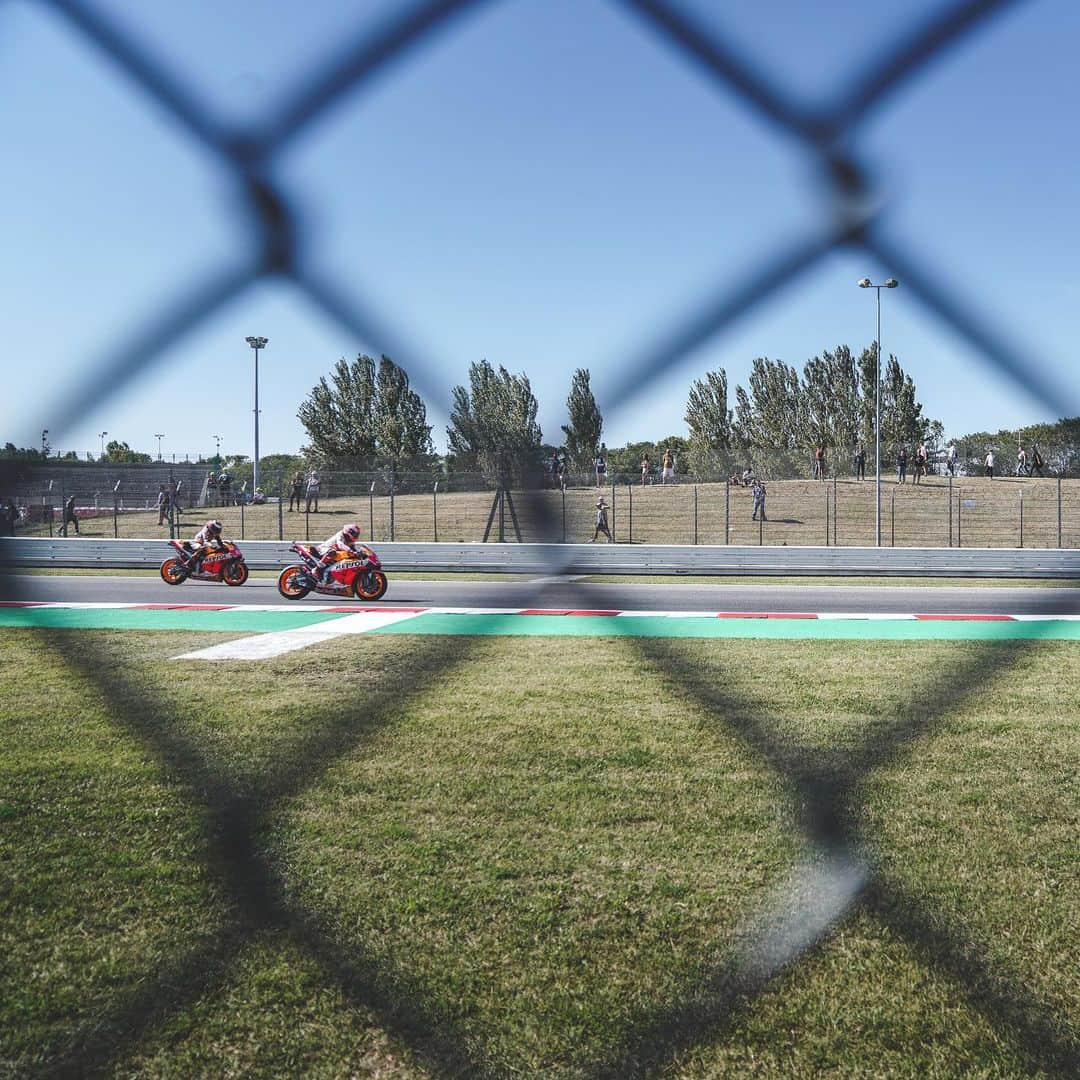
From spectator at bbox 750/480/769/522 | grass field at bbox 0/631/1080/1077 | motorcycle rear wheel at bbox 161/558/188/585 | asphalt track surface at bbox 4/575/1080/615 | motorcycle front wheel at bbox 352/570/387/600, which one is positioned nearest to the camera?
grass field at bbox 0/631/1080/1077

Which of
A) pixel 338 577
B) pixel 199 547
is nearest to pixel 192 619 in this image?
pixel 338 577

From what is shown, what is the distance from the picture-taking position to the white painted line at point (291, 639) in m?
8.03

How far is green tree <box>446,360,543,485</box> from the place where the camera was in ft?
3.34

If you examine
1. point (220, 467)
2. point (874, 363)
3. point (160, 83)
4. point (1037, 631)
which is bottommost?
→ point (1037, 631)

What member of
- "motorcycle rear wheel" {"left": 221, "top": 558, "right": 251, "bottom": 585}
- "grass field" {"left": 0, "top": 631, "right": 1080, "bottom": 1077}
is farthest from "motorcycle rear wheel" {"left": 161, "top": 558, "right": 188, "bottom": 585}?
"grass field" {"left": 0, "top": 631, "right": 1080, "bottom": 1077}

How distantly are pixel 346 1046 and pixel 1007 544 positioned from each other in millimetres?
27160

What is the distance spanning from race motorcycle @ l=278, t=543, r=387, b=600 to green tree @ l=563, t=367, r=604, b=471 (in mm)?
12426

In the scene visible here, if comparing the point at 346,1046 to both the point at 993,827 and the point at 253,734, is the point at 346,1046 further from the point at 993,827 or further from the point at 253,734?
the point at 253,734

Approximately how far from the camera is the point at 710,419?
1194mm

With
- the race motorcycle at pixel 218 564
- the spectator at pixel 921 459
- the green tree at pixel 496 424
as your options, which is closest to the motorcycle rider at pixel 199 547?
the race motorcycle at pixel 218 564

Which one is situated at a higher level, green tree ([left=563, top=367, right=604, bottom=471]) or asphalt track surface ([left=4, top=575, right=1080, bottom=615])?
green tree ([left=563, top=367, right=604, bottom=471])

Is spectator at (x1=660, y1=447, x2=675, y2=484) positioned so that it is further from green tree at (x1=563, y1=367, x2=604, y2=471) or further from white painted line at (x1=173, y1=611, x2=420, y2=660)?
white painted line at (x1=173, y1=611, x2=420, y2=660)


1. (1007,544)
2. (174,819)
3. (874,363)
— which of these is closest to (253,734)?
(174,819)

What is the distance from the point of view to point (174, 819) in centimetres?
360
